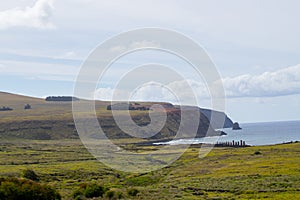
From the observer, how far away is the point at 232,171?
3457 inches

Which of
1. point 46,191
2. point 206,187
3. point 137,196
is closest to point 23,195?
point 46,191


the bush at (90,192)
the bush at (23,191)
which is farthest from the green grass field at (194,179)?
the bush at (23,191)

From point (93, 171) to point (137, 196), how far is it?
36837mm

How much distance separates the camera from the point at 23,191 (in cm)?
5456

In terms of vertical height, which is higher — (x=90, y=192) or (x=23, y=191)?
(x=23, y=191)

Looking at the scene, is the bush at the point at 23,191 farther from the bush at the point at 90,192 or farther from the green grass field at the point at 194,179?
the green grass field at the point at 194,179

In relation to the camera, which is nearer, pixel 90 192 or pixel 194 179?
pixel 90 192

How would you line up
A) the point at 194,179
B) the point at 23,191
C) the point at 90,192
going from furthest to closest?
the point at 194,179 < the point at 90,192 < the point at 23,191

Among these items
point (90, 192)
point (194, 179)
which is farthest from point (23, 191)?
point (194, 179)

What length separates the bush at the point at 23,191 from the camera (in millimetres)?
53438

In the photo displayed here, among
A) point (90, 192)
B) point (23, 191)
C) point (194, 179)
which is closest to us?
point (23, 191)

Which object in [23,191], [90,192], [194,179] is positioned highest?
[194,179]

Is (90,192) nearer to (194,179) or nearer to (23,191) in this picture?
(23,191)

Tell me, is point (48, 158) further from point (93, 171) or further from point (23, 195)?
point (23, 195)
